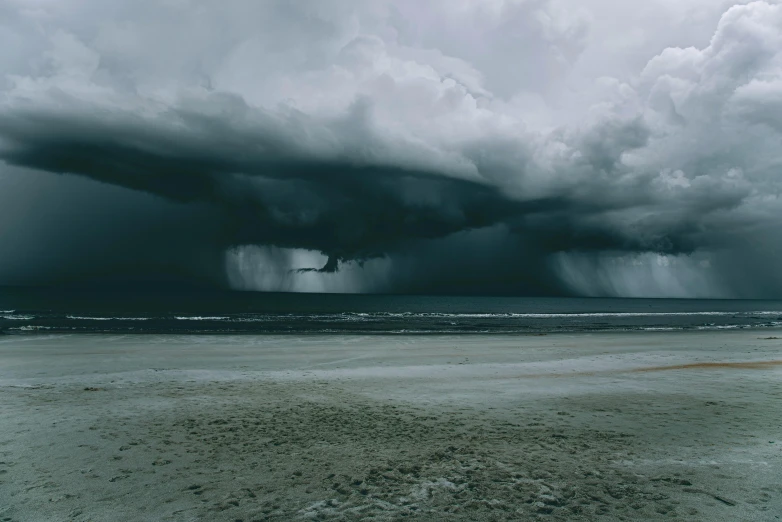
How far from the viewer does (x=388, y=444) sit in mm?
10328

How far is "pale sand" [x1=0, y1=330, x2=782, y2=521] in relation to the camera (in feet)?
A: 24.0

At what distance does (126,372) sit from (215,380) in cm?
502

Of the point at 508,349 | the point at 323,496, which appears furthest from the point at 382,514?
the point at 508,349

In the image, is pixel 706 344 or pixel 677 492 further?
pixel 706 344

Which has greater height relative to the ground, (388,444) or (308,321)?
(388,444)

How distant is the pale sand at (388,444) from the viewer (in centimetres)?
731

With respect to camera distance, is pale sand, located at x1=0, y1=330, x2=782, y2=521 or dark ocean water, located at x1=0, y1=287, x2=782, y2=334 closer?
pale sand, located at x1=0, y1=330, x2=782, y2=521

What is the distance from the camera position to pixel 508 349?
3275 cm

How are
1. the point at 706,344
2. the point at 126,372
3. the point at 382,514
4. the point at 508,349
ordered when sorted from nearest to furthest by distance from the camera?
the point at 382,514 < the point at 126,372 < the point at 508,349 < the point at 706,344

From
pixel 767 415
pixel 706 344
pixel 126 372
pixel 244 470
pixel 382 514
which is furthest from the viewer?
pixel 706 344

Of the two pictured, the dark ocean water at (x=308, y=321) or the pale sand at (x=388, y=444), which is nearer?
the pale sand at (x=388, y=444)

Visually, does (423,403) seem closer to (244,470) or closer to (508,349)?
(244,470)

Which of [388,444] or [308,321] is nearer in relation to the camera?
[388,444]

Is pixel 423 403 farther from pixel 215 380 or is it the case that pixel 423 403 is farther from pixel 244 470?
pixel 215 380
